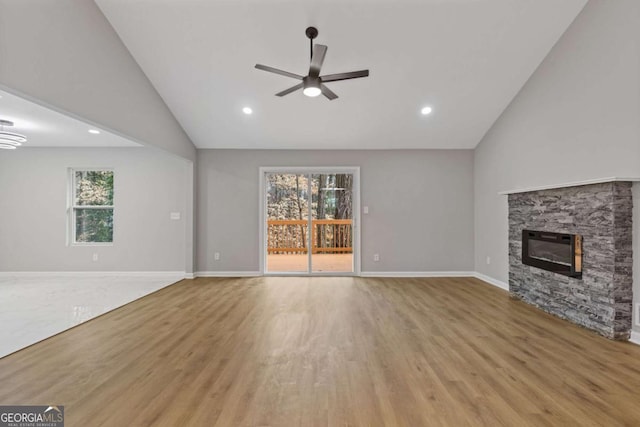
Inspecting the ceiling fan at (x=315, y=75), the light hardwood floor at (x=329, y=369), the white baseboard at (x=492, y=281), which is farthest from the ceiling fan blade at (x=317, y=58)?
the white baseboard at (x=492, y=281)

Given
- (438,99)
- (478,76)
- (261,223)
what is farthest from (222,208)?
(478,76)

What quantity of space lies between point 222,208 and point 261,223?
31.0 inches

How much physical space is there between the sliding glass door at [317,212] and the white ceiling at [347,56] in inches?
37.3

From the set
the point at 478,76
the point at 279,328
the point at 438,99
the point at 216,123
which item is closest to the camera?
the point at 279,328

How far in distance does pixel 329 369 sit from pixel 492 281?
4.01m

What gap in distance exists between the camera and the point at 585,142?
11.1 ft

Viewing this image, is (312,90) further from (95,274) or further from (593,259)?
(95,274)

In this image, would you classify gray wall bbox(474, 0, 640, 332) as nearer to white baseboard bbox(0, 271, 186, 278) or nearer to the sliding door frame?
the sliding door frame

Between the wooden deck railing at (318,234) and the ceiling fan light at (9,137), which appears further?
the wooden deck railing at (318,234)

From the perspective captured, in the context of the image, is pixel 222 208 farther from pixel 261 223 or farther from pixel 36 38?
pixel 36 38

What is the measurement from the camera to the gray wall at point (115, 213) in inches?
230

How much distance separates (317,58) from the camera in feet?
9.40

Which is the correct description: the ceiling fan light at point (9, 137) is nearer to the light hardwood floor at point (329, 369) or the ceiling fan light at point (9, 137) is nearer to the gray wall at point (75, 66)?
the gray wall at point (75, 66)

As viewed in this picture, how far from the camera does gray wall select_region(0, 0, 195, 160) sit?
2371mm
